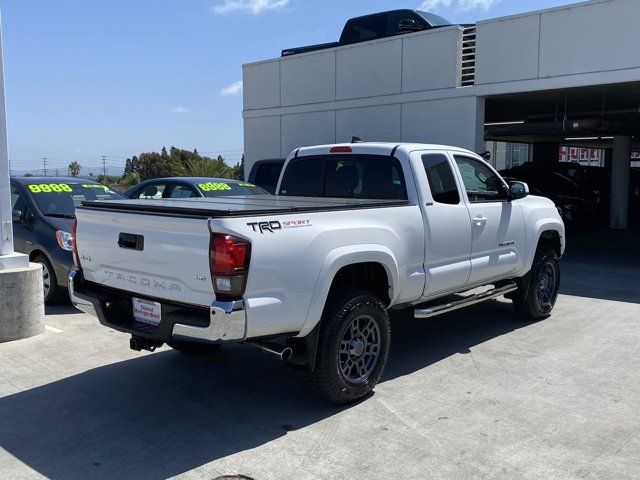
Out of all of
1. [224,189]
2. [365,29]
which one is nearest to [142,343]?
[224,189]

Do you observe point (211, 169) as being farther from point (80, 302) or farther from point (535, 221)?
point (80, 302)

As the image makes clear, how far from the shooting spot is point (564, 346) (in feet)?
20.4

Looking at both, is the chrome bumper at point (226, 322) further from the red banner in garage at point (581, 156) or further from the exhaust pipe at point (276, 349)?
the red banner in garage at point (581, 156)

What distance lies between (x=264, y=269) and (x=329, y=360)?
0.95 m

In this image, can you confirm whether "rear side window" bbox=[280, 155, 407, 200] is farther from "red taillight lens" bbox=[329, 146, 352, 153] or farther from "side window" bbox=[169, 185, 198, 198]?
"side window" bbox=[169, 185, 198, 198]

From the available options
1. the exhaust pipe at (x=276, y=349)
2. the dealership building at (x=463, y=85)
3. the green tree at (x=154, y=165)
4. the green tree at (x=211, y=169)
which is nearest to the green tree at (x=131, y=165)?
the green tree at (x=154, y=165)

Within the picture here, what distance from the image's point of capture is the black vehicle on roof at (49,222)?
7.46m

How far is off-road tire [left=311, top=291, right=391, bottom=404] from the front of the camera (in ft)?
14.4

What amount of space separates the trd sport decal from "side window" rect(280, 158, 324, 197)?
6.58 ft

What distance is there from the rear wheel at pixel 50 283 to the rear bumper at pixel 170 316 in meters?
3.09

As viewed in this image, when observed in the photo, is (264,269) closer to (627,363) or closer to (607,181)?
(627,363)

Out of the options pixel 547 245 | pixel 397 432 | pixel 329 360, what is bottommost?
pixel 397 432

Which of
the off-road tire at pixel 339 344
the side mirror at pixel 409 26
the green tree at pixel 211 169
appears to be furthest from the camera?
the green tree at pixel 211 169

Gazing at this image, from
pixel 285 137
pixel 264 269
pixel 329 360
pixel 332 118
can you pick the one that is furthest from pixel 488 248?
pixel 285 137
